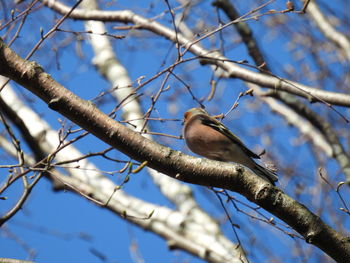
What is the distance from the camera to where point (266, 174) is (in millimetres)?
3049

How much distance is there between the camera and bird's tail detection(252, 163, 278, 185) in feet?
9.51

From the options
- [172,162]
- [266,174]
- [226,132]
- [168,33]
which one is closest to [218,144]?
[226,132]

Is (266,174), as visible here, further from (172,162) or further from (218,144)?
(172,162)

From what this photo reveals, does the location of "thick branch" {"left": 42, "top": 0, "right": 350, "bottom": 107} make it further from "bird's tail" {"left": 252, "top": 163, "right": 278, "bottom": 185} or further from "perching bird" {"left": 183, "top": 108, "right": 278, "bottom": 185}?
"bird's tail" {"left": 252, "top": 163, "right": 278, "bottom": 185}

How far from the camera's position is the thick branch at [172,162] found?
2.11 m

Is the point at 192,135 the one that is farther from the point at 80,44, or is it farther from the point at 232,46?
the point at 80,44

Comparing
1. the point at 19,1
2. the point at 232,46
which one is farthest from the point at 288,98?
the point at 19,1

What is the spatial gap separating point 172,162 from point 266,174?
1.14 m

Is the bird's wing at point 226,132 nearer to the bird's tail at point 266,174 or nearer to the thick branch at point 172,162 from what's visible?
the bird's tail at point 266,174

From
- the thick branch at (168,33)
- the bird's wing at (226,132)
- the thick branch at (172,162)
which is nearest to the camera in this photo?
the thick branch at (172,162)

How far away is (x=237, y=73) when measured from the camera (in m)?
4.07

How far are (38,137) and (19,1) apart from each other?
4.50 ft

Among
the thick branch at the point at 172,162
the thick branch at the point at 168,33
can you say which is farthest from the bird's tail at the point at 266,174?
the thick branch at the point at 168,33

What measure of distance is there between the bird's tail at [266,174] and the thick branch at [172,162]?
0.65m
